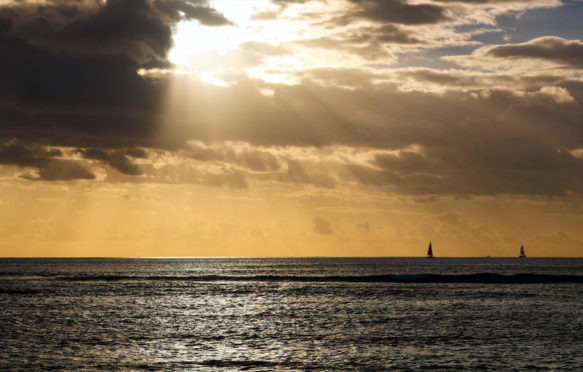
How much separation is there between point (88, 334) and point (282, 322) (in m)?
21.4

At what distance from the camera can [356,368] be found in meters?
41.7

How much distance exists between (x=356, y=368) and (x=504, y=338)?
20145 millimetres

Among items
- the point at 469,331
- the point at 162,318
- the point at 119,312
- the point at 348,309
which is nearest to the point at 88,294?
the point at 119,312

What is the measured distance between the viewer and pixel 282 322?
225 ft

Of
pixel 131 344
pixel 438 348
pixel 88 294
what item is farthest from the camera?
pixel 88 294

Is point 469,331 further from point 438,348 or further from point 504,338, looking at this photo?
point 438,348

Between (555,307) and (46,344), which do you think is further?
(555,307)

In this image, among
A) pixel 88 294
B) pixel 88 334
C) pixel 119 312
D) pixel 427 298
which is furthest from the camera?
pixel 88 294

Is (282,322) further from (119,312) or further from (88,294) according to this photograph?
(88,294)

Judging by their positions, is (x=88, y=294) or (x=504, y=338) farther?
(x=88, y=294)

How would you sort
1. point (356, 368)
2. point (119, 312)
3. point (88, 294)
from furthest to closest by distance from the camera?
point (88, 294) < point (119, 312) < point (356, 368)

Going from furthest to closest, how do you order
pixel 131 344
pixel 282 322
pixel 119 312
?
pixel 119 312 → pixel 282 322 → pixel 131 344

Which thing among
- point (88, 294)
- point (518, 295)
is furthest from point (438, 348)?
point (88, 294)

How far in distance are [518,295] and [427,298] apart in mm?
18651
